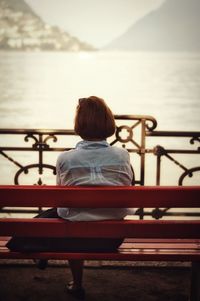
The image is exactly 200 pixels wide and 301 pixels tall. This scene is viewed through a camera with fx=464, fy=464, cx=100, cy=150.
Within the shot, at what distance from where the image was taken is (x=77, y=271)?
3090 millimetres

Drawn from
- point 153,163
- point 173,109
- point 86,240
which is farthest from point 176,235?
point 173,109

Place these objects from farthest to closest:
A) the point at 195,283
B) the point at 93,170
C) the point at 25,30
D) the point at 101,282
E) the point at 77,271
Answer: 1. the point at 25,30
2. the point at 101,282
3. the point at 77,271
4. the point at 195,283
5. the point at 93,170

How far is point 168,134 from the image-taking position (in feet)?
13.8

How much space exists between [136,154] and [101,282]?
1358 centimetres

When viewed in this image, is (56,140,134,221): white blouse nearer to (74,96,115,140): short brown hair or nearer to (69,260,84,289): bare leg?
(74,96,115,140): short brown hair

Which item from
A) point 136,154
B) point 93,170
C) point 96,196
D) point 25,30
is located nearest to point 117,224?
point 96,196

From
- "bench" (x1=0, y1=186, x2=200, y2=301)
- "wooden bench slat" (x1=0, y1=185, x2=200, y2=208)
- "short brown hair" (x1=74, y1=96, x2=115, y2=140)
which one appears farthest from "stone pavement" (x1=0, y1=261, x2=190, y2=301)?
"short brown hair" (x1=74, y1=96, x2=115, y2=140)

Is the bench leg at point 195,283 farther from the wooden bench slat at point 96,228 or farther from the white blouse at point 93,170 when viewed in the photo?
the white blouse at point 93,170

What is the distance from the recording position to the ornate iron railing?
423 cm

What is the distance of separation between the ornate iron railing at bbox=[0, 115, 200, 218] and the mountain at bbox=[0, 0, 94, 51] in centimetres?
12920

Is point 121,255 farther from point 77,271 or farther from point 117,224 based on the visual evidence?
point 77,271

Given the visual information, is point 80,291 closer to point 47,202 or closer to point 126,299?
point 126,299

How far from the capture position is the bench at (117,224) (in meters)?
2.34

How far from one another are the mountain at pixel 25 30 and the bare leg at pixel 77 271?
14236 centimetres
